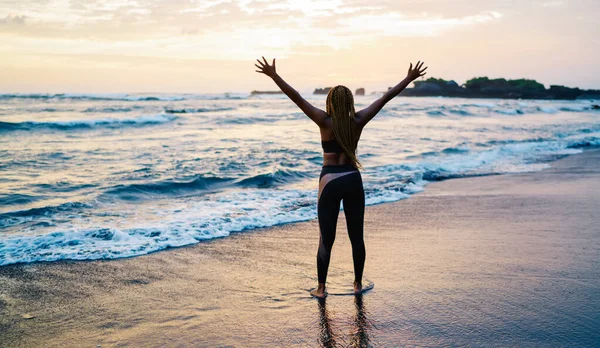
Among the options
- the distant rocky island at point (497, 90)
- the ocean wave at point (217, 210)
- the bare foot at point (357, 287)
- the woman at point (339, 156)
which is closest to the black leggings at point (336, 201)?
the woman at point (339, 156)

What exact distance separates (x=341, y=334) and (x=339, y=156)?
1492 mm

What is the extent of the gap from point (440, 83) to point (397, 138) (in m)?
83.7

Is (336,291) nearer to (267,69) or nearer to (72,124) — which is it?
(267,69)

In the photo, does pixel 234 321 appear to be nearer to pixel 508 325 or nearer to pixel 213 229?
pixel 508 325

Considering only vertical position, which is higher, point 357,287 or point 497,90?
point 497,90

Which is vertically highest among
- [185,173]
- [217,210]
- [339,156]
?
[339,156]

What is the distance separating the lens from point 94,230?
7020mm

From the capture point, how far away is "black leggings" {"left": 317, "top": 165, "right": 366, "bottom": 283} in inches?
172

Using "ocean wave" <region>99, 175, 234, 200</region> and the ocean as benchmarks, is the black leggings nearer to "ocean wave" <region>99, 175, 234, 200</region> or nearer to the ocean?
the ocean

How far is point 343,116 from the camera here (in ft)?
13.8

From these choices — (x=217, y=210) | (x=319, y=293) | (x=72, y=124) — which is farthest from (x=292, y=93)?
(x=72, y=124)

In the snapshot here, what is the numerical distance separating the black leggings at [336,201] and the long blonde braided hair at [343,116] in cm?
19

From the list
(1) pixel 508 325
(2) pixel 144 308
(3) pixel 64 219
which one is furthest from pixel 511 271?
(3) pixel 64 219

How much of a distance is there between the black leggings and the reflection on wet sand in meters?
0.51
